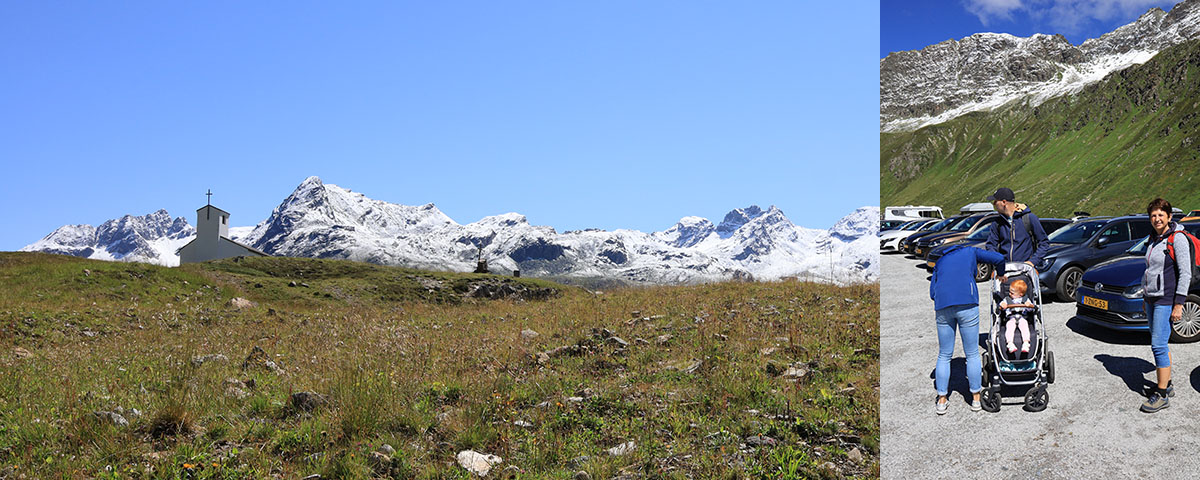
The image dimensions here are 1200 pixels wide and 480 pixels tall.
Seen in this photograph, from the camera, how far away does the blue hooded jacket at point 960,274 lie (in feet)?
18.8

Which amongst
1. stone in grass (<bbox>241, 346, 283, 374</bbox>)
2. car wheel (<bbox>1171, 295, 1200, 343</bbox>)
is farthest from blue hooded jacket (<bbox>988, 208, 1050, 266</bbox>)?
stone in grass (<bbox>241, 346, 283, 374</bbox>)

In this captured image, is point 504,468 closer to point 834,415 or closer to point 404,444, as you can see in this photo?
point 404,444

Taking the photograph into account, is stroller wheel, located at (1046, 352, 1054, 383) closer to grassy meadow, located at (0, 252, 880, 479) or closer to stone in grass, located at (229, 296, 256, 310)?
grassy meadow, located at (0, 252, 880, 479)

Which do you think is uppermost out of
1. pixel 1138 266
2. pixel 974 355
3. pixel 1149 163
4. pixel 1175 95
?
pixel 1175 95

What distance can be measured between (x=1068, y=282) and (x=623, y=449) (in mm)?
11177

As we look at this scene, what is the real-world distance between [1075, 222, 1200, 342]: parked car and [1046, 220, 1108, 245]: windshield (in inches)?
196

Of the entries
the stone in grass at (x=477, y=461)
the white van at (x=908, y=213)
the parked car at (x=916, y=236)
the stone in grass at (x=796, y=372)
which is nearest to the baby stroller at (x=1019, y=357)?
the stone in grass at (x=796, y=372)

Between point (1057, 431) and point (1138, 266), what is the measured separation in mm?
5000

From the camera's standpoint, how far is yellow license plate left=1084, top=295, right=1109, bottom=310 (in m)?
8.64

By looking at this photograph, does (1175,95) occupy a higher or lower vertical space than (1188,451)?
higher

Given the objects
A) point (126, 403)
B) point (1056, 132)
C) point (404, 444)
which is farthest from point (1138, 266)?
point (1056, 132)

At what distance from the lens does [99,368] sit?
328 inches

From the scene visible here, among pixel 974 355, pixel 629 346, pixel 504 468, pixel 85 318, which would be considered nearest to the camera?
pixel 504 468

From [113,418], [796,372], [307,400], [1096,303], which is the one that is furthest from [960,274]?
[113,418]
